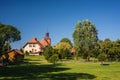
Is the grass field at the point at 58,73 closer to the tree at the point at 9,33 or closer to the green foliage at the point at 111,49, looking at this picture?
the green foliage at the point at 111,49

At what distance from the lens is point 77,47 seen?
93438mm

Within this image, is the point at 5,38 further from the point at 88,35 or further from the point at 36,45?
the point at 88,35

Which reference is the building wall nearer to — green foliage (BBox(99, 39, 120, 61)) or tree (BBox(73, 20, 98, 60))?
tree (BBox(73, 20, 98, 60))

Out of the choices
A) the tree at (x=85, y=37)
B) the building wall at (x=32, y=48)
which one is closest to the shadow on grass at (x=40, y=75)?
the tree at (x=85, y=37)

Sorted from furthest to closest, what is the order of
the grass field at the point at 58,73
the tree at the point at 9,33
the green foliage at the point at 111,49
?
1. the tree at the point at 9,33
2. the green foliage at the point at 111,49
3. the grass field at the point at 58,73

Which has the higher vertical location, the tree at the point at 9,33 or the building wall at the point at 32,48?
the tree at the point at 9,33

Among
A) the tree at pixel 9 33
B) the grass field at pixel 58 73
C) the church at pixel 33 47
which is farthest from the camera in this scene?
the church at pixel 33 47

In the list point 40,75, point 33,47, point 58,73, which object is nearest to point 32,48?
point 33,47

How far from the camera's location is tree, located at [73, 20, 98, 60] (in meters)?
93.5

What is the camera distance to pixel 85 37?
93.8m

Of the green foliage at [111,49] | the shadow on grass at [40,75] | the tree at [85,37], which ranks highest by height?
the tree at [85,37]

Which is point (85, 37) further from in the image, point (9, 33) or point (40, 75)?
point (40, 75)

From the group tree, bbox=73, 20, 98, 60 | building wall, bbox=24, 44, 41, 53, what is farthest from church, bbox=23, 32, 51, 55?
tree, bbox=73, 20, 98, 60

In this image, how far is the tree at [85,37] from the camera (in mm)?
93500
